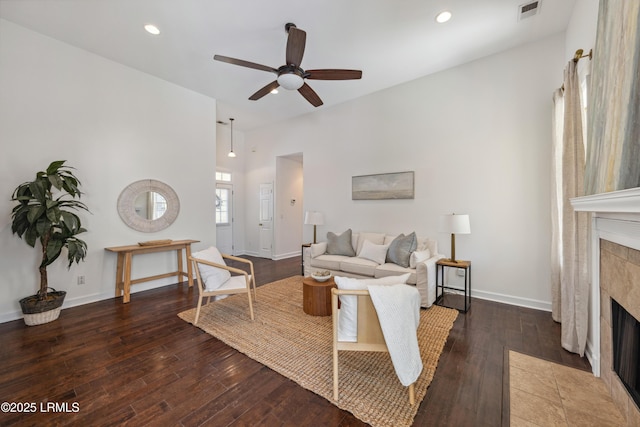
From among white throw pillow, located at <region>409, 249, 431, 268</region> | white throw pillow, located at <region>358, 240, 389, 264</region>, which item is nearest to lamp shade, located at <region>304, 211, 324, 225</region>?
white throw pillow, located at <region>358, 240, 389, 264</region>

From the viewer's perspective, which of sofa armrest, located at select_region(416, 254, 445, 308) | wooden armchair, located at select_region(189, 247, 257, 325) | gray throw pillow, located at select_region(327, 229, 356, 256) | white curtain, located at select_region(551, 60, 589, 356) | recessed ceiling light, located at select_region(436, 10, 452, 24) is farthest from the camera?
gray throw pillow, located at select_region(327, 229, 356, 256)

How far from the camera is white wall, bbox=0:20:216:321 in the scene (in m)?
3.05

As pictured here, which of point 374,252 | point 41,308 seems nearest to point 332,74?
point 374,252

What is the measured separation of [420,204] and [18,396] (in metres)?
4.80

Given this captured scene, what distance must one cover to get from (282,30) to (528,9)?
9.07 ft

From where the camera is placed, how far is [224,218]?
6.86 meters

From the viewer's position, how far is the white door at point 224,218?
669cm

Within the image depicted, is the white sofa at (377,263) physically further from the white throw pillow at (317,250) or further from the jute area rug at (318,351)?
the jute area rug at (318,351)

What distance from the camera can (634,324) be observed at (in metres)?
1.46

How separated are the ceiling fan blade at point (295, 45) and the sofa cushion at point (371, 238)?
9.58 ft

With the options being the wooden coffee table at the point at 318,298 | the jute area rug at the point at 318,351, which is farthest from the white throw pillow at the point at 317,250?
the wooden coffee table at the point at 318,298

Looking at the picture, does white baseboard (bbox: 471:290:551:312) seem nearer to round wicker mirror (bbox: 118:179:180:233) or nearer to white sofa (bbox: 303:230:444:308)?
white sofa (bbox: 303:230:444:308)

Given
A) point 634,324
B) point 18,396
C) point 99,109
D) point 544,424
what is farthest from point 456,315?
point 99,109

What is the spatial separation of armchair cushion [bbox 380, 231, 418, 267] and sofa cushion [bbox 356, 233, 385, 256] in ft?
1.52
